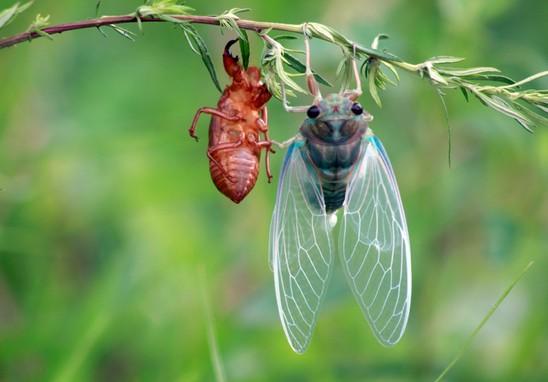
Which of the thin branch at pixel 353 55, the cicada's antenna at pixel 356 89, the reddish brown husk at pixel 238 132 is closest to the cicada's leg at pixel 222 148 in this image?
the reddish brown husk at pixel 238 132

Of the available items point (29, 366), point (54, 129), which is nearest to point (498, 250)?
point (29, 366)

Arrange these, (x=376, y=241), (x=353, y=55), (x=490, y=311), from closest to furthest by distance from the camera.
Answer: (x=353, y=55)
(x=490, y=311)
(x=376, y=241)

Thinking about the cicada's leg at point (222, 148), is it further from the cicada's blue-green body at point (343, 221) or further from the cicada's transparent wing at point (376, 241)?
the cicada's transparent wing at point (376, 241)

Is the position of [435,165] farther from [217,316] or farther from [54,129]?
[54,129]

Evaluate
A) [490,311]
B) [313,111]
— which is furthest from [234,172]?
[490,311]

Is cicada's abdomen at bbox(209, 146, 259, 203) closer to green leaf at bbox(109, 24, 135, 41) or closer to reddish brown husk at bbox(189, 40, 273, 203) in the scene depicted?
reddish brown husk at bbox(189, 40, 273, 203)

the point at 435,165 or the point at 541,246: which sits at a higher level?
the point at 435,165

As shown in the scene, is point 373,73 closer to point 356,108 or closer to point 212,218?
point 356,108
